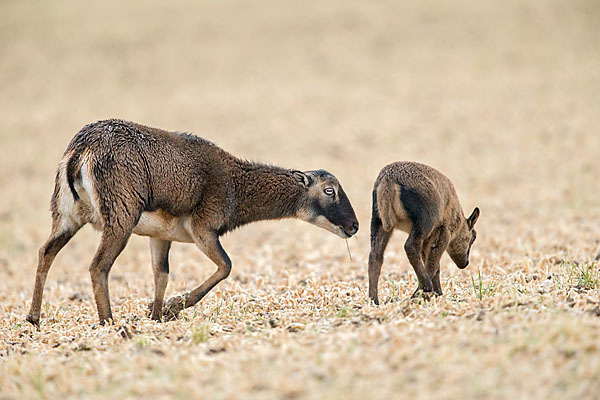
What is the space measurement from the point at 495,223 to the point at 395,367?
1119cm

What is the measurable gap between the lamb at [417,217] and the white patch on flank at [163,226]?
2360 millimetres

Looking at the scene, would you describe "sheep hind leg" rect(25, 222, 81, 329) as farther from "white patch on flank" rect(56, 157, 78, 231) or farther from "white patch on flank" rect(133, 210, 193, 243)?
"white patch on flank" rect(133, 210, 193, 243)

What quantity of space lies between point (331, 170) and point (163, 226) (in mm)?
14874

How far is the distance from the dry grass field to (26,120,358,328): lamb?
2.47 feet

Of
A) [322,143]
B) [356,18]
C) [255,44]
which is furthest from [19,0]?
[322,143]

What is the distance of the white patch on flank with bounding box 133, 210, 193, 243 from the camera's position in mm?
8072

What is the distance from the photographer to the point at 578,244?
11.6 meters

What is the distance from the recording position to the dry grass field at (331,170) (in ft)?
17.3

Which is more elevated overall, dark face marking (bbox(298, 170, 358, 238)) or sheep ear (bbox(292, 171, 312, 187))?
sheep ear (bbox(292, 171, 312, 187))

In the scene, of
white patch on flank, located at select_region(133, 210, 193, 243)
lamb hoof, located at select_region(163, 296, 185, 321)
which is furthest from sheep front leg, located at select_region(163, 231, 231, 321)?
white patch on flank, located at select_region(133, 210, 193, 243)

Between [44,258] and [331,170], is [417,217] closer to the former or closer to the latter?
[44,258]

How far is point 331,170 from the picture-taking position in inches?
898

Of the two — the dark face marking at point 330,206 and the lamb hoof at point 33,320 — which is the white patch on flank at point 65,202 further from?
the dark face marking at point 330,206

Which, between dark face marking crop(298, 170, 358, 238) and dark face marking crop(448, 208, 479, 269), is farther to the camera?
dark face marking crop(298, 170, 358, 238)
